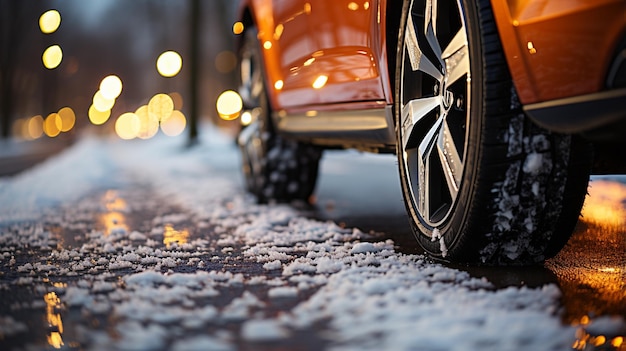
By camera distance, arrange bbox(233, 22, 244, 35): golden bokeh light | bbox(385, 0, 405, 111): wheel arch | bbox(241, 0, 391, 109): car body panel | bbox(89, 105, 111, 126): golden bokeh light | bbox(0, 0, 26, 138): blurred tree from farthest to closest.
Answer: bbox(89, 105, 111, 126): golden bokeh light → bbox(0, 0, 26, 138): blurred tree → bbox(233, 22, 244, 35): golden bokeh light → bbox(241, 0, 391, 109): car body panel → bbox(385, 0, 405, 111): wheel arch

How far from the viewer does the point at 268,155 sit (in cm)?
591

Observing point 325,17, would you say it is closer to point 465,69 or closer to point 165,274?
point 465,69

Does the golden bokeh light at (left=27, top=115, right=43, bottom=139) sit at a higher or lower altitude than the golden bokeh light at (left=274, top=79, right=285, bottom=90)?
lower

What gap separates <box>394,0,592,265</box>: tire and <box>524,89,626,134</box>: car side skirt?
247 millimetres

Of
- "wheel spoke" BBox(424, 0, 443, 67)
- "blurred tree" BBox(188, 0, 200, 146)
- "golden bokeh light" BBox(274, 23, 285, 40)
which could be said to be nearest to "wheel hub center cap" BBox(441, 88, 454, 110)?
"wheel spoke" BBox(424, 0, 443, 67)

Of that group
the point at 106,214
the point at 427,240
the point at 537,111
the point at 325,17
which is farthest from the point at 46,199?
the point at 537,111

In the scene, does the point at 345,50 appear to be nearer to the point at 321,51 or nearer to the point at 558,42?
the point at 321,51

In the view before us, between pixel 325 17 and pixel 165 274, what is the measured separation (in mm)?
1605

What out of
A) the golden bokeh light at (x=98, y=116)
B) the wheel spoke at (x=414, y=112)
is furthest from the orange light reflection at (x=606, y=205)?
the golden bokeh light at (x=98, y=116)

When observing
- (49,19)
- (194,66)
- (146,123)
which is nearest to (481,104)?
(49,19)

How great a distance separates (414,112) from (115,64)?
68.6m

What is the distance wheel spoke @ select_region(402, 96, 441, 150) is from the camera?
10.8 ft

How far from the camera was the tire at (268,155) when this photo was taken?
587cm

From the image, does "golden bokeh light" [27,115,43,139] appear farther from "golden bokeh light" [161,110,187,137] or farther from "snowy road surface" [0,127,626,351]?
"snowy road surface" [0,127,626,351]
